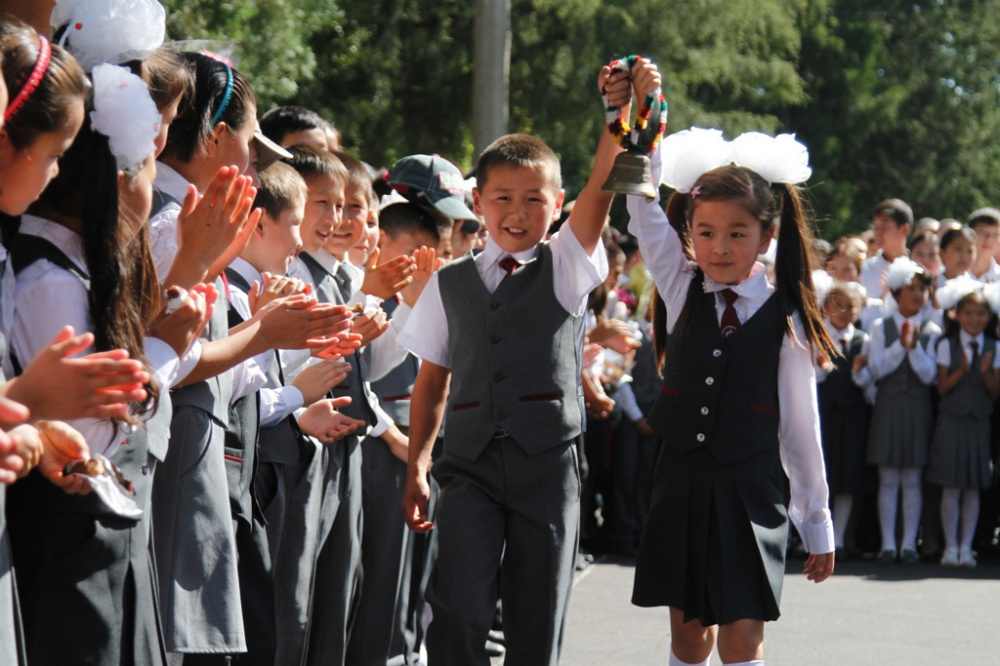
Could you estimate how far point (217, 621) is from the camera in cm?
348

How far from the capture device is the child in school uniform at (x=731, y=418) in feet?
13.7

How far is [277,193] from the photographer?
169 inches

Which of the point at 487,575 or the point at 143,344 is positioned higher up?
the point at 143,344

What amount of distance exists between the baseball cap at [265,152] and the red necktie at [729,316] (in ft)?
4.95

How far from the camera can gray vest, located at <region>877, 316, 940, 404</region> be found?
380 inches

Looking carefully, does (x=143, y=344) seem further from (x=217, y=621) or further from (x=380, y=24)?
(x=380, y=24)

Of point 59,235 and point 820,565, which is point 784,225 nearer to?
point 820,565

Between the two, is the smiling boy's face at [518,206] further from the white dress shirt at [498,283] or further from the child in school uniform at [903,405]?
the child in school uniform at [903,405]

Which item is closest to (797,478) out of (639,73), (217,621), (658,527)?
(658,527)

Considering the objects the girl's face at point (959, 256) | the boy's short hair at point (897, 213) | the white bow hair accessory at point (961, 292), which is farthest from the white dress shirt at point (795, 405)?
the boy's short hair at point (897, 213)

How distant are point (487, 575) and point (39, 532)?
1772 millimetres

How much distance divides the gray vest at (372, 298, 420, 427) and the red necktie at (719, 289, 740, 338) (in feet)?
5.15

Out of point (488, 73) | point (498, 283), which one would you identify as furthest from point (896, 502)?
point (498, 283)

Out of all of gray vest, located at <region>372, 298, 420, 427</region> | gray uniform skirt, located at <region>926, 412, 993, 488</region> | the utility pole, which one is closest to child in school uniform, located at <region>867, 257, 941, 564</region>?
gray uniform skirt, located at <region>926, 412, 993, 488</region>
